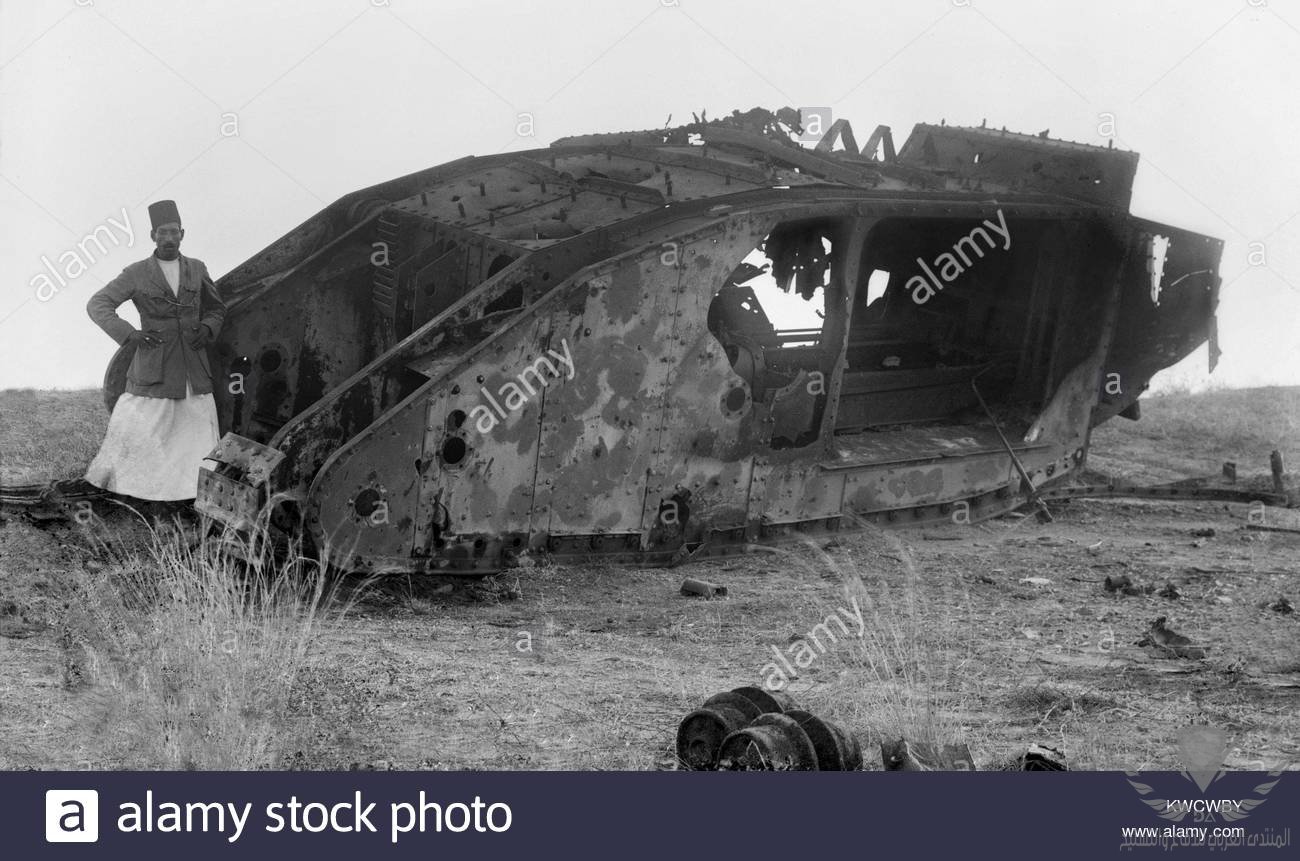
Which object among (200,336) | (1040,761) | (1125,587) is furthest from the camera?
(200,336)

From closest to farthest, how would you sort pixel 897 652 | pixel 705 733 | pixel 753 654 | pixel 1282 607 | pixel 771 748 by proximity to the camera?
pixel 771 748
pixel 705 733
pixel 897 652
pixel 753 654
pixel 1282 607

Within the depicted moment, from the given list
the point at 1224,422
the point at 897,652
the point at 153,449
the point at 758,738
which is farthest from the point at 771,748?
the point at 1224,422

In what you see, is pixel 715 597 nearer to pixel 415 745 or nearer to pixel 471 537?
pixel 471 537

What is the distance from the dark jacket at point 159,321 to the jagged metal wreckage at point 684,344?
383 millimetres

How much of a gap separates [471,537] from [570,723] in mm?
2080

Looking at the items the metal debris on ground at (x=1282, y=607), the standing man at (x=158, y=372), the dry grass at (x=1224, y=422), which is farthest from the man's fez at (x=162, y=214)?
the dry grass at (x=1224, y=422)

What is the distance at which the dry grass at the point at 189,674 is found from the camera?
16.0ft

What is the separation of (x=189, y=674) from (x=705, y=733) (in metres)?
1.69

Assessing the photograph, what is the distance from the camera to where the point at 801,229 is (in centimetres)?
973

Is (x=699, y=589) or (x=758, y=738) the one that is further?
(x=699, y=589)

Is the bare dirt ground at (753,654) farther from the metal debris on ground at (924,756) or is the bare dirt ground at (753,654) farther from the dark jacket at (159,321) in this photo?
the dark jacket at (159,321)

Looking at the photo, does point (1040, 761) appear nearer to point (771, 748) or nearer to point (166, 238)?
point (771, 748)

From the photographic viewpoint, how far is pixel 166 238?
8391 millimetres

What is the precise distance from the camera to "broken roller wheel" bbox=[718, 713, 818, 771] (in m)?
4.77
